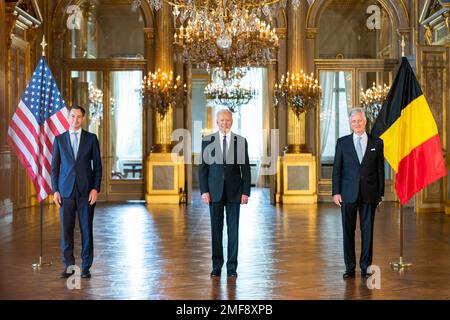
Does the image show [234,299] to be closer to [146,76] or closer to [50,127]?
[50,127]

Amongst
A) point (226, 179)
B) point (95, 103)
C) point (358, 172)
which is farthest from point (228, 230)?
point (95, 103)

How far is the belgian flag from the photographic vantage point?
8219 millimetres

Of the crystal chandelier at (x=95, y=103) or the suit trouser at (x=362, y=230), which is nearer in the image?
the suit trouser at (x=362, y=230)

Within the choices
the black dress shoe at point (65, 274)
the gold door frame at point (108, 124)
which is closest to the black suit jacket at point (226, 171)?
the black dress shoe at point (65, 274)

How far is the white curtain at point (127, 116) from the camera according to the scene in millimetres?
17594

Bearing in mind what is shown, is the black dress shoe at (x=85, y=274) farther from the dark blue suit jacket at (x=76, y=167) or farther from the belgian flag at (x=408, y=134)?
the belgian flag at (x=408, y=134)

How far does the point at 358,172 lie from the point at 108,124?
1114 cm

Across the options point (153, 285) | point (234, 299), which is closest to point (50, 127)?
point (153, 285)

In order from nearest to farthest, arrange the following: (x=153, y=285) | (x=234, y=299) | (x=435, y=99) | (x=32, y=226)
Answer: (x=234, y=299)
(x=153, y=285)
(x=32, y=226)
(x=435, y=99)

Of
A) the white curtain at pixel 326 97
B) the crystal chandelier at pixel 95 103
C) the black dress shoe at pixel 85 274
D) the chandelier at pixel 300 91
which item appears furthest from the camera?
the white curtain at pixel 326 97

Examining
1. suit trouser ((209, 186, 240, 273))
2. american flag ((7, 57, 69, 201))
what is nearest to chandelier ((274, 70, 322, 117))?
american flag ((7, 57, 69, 201))

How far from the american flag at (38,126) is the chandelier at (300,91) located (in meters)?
8.49

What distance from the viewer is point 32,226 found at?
39.0 ft

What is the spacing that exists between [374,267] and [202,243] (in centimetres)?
283
